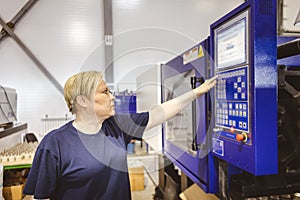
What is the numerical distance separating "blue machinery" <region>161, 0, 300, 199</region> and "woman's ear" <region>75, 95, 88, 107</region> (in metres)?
0.57

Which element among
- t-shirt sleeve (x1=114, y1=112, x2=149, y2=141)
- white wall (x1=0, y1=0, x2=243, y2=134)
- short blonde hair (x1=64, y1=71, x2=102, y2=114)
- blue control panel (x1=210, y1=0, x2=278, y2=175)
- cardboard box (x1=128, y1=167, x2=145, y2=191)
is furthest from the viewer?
white wall (x1=0, y1=0, x2=243, y2=134)

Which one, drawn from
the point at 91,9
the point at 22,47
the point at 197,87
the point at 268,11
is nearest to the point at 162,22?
the point at 91,9

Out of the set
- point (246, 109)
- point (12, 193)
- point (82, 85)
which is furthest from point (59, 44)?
point (246, 109)

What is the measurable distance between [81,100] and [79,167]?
13.6 inches

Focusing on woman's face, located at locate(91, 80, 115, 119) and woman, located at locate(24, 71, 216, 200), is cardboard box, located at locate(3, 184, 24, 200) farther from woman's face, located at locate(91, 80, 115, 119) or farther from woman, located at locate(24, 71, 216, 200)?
woman's face, located at locate(91, 80, 115, 119)

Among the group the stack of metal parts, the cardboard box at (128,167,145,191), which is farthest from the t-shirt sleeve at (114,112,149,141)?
the cardboard box at (128,167,145,191)

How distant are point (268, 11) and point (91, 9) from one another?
370 centimetres

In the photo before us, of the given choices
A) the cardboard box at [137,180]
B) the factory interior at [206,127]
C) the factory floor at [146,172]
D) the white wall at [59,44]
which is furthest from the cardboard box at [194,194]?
the white wall at [59,44]

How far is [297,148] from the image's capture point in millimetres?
973

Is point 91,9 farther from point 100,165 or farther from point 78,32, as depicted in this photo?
point 100,165

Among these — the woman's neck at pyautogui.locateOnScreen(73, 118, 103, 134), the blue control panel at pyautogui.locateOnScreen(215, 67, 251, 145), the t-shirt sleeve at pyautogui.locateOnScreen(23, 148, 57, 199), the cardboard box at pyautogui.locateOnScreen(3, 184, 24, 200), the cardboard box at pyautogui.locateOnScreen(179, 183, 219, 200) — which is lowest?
the cardboard box at pyautogui.locateOnScreen(3, 184, 24, 200)

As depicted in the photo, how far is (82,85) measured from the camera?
1273 mm

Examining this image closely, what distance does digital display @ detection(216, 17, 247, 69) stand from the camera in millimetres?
825

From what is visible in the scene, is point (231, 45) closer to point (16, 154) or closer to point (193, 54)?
point (193, 54)
